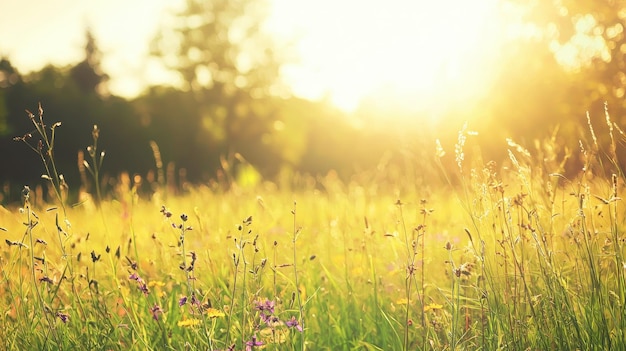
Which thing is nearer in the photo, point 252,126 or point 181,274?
point 181,274

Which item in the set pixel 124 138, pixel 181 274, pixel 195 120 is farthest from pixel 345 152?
pixel 181 274

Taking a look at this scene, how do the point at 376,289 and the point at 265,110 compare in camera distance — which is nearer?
the point at 376,289

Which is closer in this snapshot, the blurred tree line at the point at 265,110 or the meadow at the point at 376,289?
the meadow at the point at 376,289

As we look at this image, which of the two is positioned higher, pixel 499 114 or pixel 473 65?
pixel 473 65

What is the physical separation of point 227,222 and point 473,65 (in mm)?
9430

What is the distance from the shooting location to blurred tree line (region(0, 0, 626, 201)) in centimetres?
875

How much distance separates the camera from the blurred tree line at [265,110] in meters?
8.75

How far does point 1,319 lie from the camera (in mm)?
2379

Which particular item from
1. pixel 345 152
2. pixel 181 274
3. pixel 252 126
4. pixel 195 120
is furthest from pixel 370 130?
pixel 181 274

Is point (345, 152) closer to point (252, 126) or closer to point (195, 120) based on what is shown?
point (252, 126)

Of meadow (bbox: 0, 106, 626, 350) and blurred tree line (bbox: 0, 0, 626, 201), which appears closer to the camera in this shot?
meadow (bbox: 0, 106, 626, 350)

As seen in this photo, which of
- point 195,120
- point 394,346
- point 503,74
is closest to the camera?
point 394,346

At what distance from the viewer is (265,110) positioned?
2808cm

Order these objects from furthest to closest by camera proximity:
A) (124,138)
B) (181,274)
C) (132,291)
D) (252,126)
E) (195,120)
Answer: (252,126)
(195,120)
(124,138)
(181,274)
(132,291)
